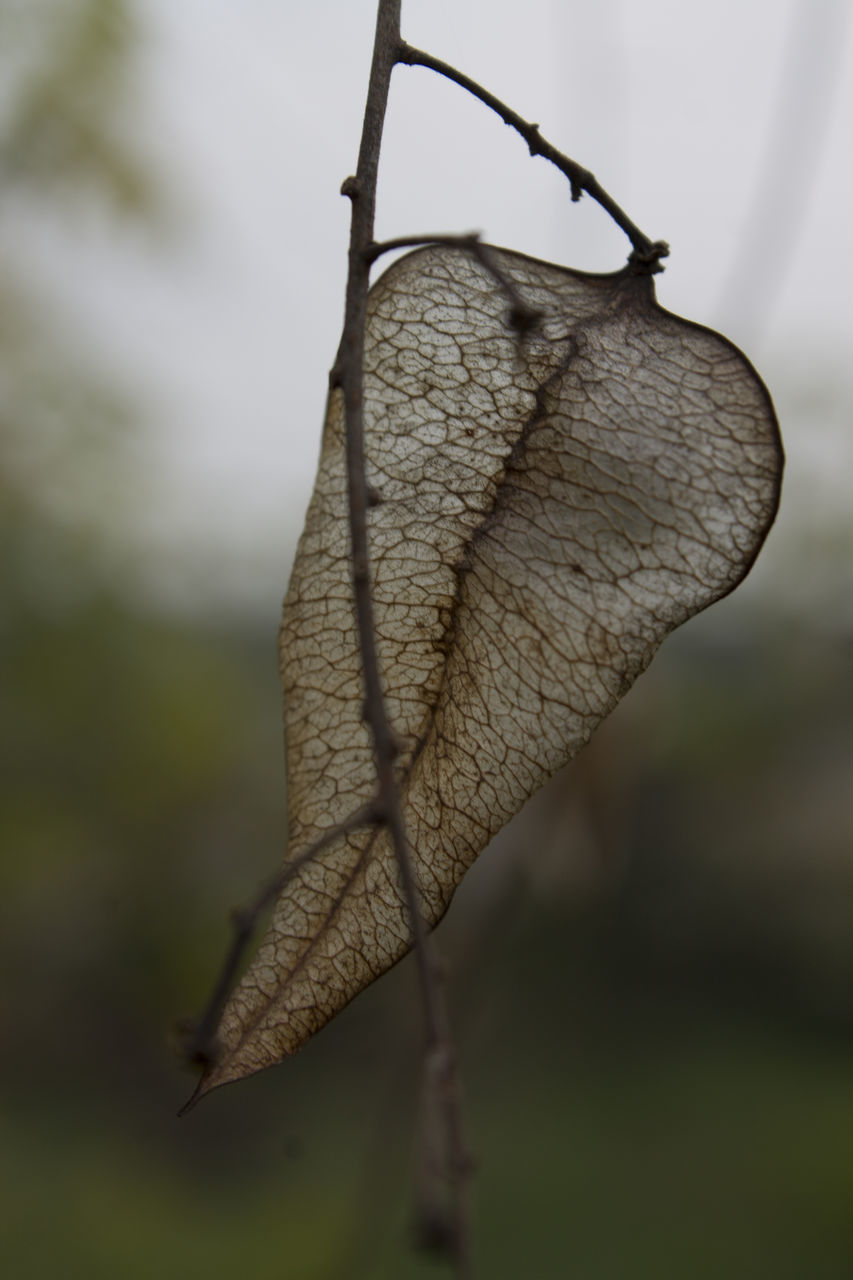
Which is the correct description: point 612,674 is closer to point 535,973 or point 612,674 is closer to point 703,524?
point 703,524

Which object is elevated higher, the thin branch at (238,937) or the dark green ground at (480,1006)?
the thin branch at (238,937)

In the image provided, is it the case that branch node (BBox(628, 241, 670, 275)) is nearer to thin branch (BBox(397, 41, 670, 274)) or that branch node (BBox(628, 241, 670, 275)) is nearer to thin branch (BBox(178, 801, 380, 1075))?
thin branch (BBox(397, 41, 670, 274))

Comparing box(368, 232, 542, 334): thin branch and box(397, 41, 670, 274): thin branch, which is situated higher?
box(397, 41, 670, 274): thin branch

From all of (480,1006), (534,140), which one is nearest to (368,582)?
(534,140)

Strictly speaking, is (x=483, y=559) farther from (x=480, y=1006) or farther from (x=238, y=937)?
(x=480, y=1006)

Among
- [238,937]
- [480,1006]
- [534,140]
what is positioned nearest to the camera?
[238,937]

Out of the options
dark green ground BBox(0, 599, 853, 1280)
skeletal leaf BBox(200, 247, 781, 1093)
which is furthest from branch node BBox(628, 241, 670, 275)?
dark green ground BBox(0, 599, 853, 1280)

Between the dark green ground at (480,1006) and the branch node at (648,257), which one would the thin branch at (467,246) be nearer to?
the branch node at (648,257)

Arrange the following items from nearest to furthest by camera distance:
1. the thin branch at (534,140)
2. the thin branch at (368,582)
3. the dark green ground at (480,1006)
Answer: the thin branch at (368,582)
the thin branch at (534,140)
the dark green ground at (480,1006)

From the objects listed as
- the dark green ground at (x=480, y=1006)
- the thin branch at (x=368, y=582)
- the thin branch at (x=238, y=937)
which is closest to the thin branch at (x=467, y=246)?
the thin branch at (x=368, y=582)
